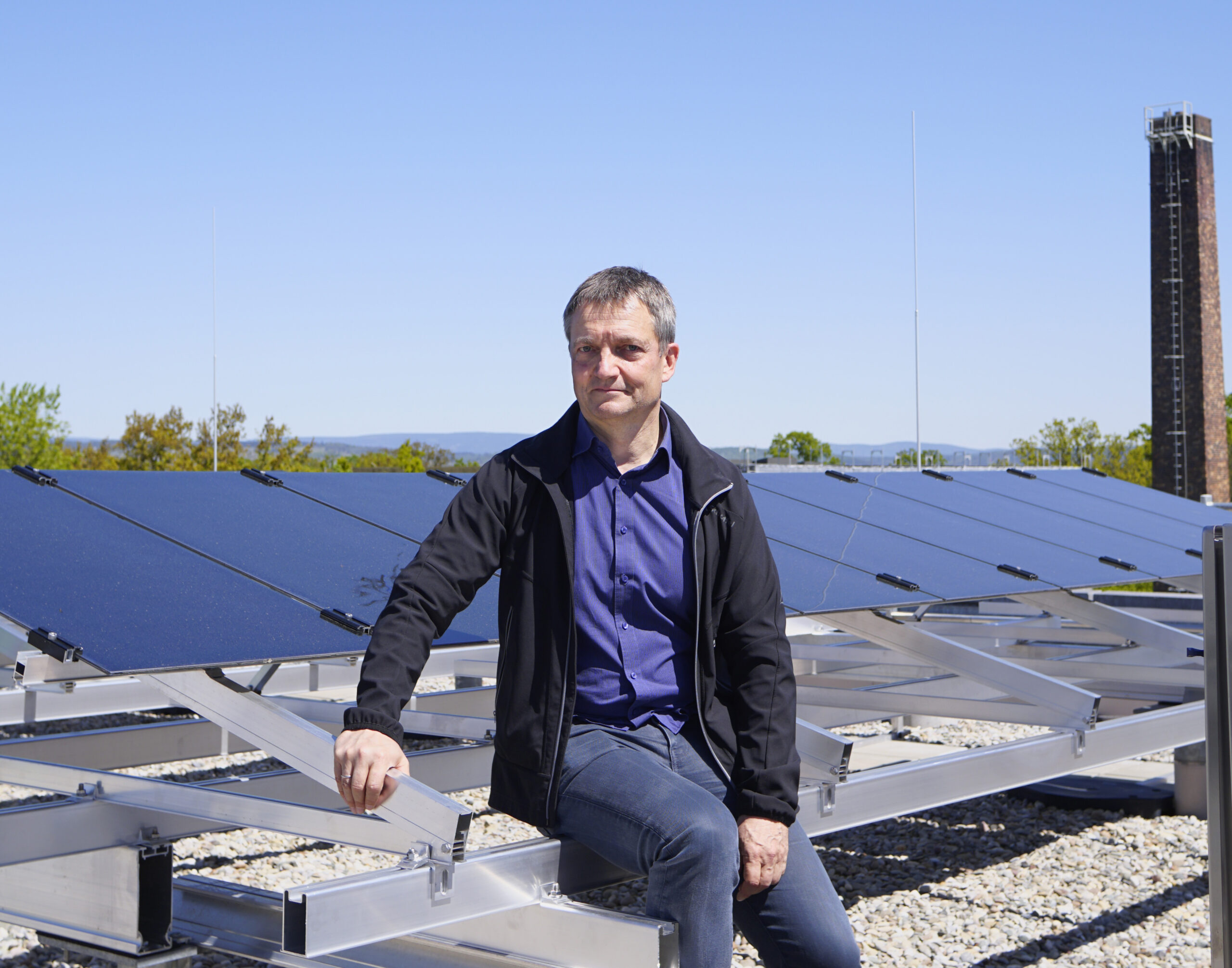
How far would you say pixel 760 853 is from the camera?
3.03 meters

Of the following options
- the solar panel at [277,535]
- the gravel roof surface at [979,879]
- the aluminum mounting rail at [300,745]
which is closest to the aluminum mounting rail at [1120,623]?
the gravel roof surface at [979,879]

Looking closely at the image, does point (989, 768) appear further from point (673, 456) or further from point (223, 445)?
point (223, 445)

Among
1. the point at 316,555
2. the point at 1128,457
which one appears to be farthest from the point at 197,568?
the point at 1128,457

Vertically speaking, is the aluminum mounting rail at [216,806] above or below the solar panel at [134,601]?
below

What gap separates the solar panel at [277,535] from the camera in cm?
450

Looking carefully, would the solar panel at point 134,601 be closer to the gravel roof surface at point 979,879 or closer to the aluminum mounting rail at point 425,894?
the aluminum mounting rail at point 425,894

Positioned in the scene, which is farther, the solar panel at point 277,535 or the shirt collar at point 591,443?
the solar panel at point 277,535

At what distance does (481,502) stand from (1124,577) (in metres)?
5.50

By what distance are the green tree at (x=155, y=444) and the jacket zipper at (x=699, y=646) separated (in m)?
39.5

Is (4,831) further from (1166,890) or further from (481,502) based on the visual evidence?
(1166,890)

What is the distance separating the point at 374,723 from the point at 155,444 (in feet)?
133

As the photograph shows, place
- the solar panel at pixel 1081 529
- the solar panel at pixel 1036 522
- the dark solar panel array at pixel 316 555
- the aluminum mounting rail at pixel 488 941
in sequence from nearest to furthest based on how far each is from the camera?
the aluminum mounting rail at pixel 488 941
the dark solar panel array at pixel 316 555
the solar panel at pixel 1036 522
the solar panel at pixel 1081 529

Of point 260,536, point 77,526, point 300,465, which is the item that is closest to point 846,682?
point 260,536

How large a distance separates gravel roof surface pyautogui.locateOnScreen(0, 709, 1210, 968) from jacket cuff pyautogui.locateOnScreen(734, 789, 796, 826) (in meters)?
2.84
